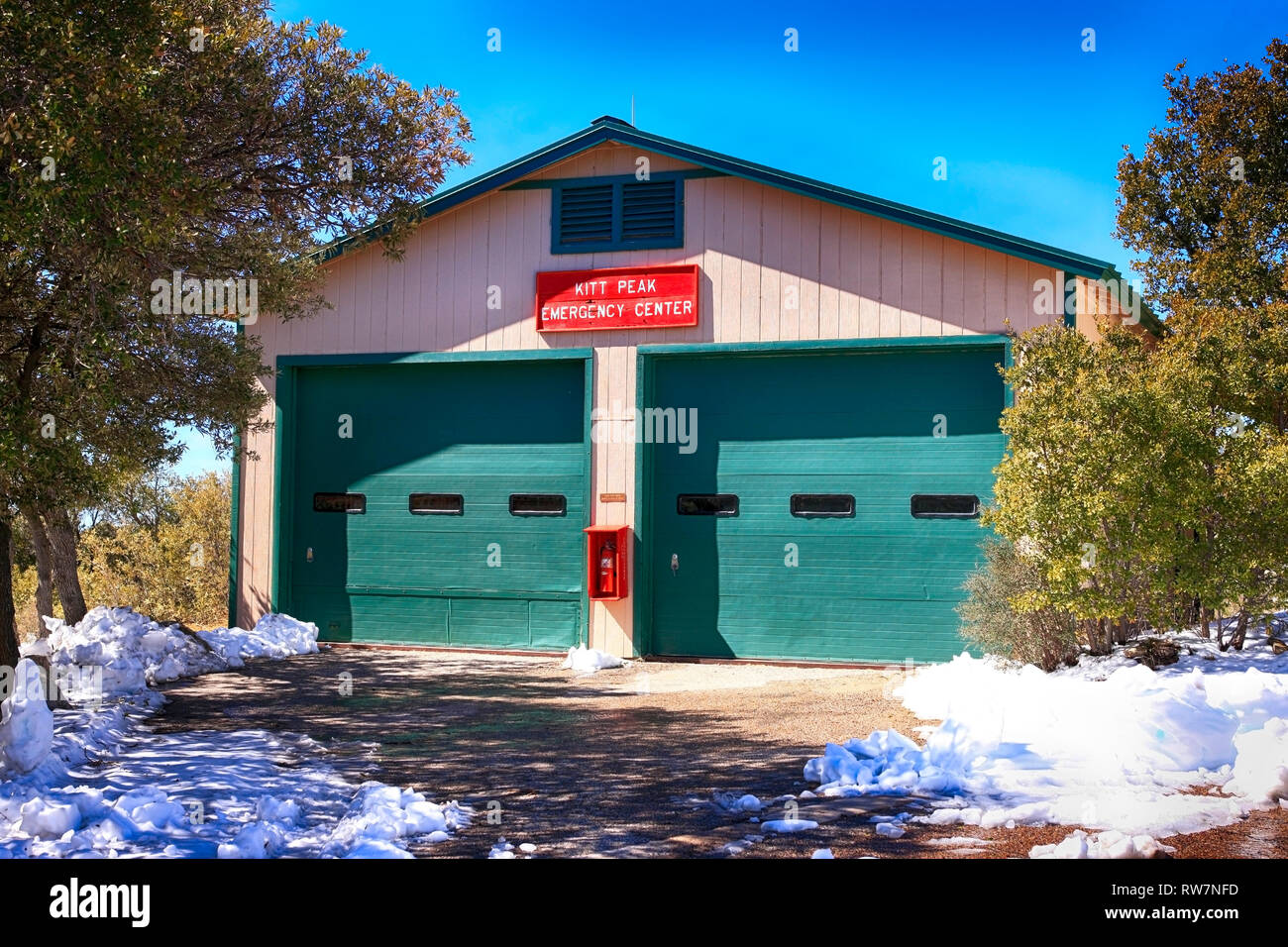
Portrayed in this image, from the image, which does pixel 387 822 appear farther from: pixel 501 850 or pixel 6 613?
pixel 6 613

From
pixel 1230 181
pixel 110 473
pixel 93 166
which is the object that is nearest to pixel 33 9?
pixel 93 166

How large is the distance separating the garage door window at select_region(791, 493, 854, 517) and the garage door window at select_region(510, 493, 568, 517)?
280 centimetres

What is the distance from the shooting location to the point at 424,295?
44.0ft

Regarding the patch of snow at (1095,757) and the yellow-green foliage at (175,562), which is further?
the yellow-green foliage at (175,562)

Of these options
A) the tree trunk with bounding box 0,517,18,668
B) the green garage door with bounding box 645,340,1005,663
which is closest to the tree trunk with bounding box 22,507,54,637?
the tree trunk with bounding box 0,517,18,668

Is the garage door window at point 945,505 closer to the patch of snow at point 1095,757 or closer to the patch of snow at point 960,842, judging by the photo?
the patch of snow at point 1095,757

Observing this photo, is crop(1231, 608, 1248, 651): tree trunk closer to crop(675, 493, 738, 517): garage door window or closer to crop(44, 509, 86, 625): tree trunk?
crop(675, 493, 738, 517): garage door window

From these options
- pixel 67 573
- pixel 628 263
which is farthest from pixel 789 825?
pixel 67 573

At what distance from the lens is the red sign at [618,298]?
12.5 metres

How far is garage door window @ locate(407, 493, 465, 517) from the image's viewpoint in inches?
523

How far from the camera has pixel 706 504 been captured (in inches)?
496

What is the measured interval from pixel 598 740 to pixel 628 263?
6.70 meters

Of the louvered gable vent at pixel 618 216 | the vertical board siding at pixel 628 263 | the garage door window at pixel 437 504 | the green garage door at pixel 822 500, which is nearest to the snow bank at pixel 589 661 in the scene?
the vertical board siding at pixel 628 263

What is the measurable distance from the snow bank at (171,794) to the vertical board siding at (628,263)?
5837 millimetres
